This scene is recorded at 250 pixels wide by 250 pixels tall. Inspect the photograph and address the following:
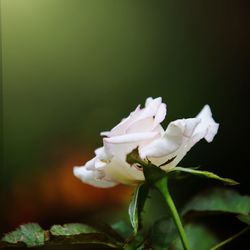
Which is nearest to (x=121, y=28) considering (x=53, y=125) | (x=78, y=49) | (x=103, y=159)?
(x=78, y=49)

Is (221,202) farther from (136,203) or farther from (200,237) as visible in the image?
(136,203)

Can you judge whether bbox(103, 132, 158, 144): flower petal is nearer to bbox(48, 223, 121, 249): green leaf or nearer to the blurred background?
bbox(48, 223, 121, 249): green leaf

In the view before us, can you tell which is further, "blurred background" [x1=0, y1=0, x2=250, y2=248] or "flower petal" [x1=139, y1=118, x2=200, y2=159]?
"blurred background" [x1=0, y1=0, x2=250, y2=248]

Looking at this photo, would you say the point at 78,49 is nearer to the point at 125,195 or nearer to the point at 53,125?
the point at 53,125

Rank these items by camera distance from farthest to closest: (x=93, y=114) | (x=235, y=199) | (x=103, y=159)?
(x=93, y=114)
(x=235, y=199)
(x=103, y=159)

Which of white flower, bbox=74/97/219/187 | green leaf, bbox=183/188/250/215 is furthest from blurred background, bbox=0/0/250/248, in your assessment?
white flower, bbox=74/97/219/187

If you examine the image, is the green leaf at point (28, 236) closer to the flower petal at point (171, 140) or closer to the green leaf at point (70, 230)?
the green leaf at point (70, 230)
